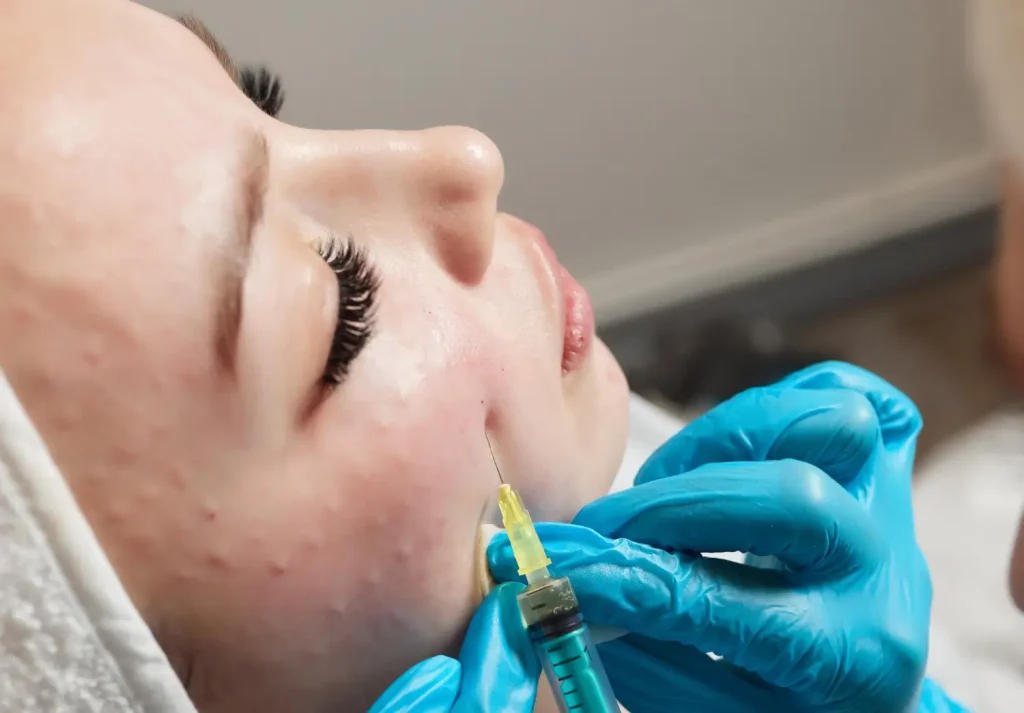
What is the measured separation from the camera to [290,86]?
1.41m

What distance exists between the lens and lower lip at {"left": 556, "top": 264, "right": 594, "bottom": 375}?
2.35 ft

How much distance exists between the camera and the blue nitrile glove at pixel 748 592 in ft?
1.98

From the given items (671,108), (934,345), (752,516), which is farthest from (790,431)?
(934,345)

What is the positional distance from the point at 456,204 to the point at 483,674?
320mm

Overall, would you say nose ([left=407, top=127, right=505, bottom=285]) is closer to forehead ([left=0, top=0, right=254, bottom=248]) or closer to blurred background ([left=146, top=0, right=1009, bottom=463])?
forehead ([left=0, top=0, right=254, bottom=248])

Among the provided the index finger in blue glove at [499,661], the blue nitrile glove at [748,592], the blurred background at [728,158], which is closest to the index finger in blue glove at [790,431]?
the blue nitrile glove at [748,592]

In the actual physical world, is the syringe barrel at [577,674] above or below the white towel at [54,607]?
below

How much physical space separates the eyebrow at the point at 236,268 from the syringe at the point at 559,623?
198 mm

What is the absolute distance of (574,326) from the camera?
2.40 feet

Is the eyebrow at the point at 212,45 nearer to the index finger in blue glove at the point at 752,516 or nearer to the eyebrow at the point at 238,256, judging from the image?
the eyebrow at the point at 238,256

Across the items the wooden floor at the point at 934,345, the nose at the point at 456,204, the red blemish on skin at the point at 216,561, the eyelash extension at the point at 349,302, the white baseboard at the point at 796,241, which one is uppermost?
the nose at the point at 456,204

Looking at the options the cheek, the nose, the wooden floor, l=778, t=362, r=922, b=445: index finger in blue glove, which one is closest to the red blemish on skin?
the cheek

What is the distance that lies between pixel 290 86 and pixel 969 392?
1459 millimetres

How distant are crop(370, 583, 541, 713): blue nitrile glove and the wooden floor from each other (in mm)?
1459
